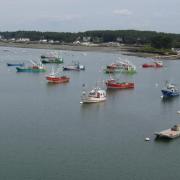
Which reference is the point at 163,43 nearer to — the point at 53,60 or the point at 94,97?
the point at 53,60

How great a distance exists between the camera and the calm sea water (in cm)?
1606

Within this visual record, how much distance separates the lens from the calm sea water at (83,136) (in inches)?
632

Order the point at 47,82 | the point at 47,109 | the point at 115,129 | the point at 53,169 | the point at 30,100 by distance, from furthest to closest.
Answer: the point at 47,82
the point at 30,100
the point at 47,109
the point at 115,129
the point at 53,169

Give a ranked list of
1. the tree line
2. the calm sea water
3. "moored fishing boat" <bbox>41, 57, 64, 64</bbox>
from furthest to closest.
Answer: the tree line < "moored fishing boat" <bbox>41, 57, 64, 64</bbox> < the calm sea water

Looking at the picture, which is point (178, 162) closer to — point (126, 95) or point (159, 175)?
point (159, 175)

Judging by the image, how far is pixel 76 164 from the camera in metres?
16.5

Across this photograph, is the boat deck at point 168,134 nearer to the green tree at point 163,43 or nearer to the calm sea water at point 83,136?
the calm sea water at point 83,136

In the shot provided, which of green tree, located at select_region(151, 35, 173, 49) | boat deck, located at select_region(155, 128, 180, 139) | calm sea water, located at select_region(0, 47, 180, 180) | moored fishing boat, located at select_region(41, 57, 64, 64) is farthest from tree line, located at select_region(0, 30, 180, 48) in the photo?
boat deck, located at select_region(155, 128, 180, 139)

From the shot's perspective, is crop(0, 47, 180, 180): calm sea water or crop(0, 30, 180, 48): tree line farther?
crop(0, 30, 180, 48): tree line

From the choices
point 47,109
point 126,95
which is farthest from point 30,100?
point 126,95

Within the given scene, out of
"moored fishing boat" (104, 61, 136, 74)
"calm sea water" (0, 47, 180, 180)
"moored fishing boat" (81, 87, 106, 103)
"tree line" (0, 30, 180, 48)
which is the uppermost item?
"moored fishing boat" (81, 87, 106, 103)

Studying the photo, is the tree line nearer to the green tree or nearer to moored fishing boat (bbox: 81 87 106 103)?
the green tree

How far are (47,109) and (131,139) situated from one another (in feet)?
23.9

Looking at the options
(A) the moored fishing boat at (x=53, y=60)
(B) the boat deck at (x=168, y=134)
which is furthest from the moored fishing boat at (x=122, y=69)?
(B) the boat deck at (x=168, y=134)
